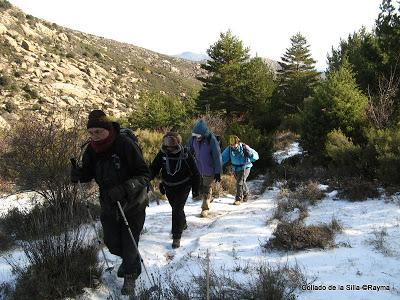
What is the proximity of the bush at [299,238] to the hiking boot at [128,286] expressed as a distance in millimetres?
1762

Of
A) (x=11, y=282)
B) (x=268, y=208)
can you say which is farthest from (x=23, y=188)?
(x=268, y=208)

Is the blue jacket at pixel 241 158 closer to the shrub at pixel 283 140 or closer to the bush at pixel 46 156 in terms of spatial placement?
the bush at pixel 46 156

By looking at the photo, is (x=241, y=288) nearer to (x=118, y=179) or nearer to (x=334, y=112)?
(x=118, y=179)

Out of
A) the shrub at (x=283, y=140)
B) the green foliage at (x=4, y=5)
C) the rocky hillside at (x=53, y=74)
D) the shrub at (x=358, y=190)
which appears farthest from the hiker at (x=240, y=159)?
the green foliage at (x=4, y=5)

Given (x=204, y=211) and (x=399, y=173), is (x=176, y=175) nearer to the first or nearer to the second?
(x=204, y=211)

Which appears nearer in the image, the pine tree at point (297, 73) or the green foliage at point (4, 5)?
the pine tree at point (297, 73)

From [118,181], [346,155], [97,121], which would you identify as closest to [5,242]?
[118,181]

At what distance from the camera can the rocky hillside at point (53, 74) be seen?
1130 inches

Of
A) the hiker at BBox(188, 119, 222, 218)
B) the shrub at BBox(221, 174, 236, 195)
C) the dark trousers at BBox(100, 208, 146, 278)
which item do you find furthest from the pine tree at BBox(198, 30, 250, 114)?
the dark trousers at BBox(100, 208, 146, 278)

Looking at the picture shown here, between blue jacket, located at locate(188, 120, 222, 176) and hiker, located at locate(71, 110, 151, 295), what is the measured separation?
2.49 m

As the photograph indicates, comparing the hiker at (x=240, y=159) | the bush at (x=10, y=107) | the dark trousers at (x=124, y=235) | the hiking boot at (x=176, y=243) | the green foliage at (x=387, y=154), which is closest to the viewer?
the dark trousers at (x=124, y=235)

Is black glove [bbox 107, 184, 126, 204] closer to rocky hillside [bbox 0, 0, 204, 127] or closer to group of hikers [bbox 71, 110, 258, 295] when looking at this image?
group of hikers [bbox 71, 110, 258, 295]

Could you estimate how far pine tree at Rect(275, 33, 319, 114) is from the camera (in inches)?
1134

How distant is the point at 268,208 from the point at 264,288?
340 cm
